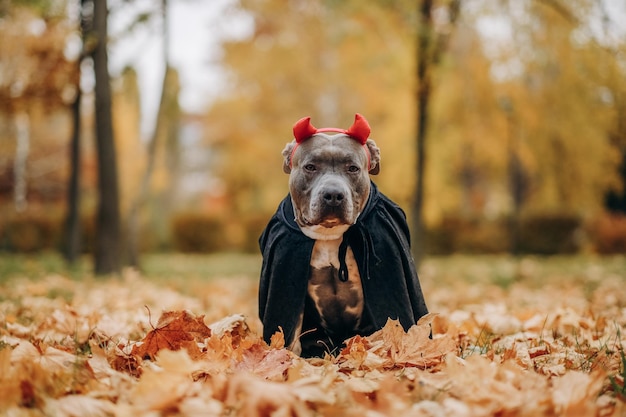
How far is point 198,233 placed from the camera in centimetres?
1905

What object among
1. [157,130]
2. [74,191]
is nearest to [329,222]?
[157,130]

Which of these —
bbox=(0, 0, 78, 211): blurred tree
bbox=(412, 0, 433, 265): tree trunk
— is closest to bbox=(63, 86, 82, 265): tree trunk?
bbox=(0, 0, 78, 211): blurred tree

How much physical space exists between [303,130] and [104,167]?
247 inches

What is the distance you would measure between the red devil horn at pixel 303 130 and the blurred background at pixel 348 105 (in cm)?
569

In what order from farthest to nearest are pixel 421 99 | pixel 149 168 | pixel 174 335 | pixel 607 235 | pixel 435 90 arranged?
1. pixel 607 235
2. pixel 149 168
3. pixel 435 90
4. pixel 421 99
5. pixel 174 335

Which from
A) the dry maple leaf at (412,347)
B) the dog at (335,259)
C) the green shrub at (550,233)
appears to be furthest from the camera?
the green shrub at (550,233)

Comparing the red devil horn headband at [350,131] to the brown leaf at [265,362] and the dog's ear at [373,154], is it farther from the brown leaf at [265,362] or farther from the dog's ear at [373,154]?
the brown leaf at [265,362]

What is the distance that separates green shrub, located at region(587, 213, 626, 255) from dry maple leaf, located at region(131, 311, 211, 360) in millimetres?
17326

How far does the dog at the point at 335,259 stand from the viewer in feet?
8.66

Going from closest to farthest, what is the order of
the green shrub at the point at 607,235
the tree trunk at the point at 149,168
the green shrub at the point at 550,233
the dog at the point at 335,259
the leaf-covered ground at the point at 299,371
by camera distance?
1. the leaf-covered ground at the point at 299,371
2. the dog at the point at 335,259
3. the tree trunk at the point at 149,168
4. the green shrub at the point at 607,235
5. the green shrub at the point at 550,233

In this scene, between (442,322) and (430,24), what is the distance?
5.76 m

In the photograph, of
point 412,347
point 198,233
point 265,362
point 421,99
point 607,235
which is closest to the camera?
point 265,362

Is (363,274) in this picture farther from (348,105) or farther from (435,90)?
(348,105)

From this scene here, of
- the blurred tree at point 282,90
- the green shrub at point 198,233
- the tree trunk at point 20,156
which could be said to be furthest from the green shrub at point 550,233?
the tree trunk at point 20,156
